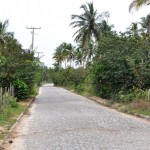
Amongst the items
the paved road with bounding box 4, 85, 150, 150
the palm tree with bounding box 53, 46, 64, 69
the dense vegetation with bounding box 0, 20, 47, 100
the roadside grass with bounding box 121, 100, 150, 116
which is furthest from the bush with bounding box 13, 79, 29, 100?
the palm tree with bounding box 53, 46, 64, 69

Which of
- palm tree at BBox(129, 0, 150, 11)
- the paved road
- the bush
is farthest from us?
the bush

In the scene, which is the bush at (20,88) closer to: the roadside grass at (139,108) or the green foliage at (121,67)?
the green foliage at (121,67)

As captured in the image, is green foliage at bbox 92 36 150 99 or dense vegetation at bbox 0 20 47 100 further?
dense vegetation at bbox 0 20 47 100

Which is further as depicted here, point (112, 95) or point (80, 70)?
point (80, 70)

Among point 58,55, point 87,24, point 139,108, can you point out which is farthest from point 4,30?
point 58,55

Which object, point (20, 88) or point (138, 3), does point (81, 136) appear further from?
point (20, 88)

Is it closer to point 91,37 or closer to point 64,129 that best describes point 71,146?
point 64,129

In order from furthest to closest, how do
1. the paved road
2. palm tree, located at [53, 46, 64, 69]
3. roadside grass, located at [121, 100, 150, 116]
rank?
palm tree, located at [53, 46, 64, 69] < roadside grass, located at [121, 100, 150, 116] < the paved road

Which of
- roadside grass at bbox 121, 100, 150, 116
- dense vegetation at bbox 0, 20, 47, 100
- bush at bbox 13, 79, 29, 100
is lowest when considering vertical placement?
roadside grass at bbox 121, 100, 150, 116

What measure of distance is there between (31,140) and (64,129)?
2703 mm

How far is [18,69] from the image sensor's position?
32.3 meters

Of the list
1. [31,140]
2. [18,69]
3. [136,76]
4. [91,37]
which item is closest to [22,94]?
[18,69]

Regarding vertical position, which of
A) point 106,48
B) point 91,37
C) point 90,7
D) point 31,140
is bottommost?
point 31,140

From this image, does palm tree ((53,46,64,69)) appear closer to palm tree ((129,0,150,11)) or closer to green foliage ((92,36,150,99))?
green foliage ((92,36,150,99))
